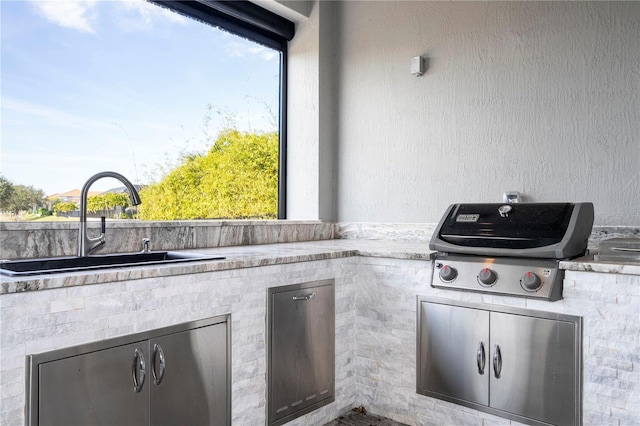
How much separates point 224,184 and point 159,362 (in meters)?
1.69

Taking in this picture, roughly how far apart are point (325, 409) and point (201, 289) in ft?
3.61

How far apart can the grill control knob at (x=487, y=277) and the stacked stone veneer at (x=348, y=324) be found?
→ 0.30ft

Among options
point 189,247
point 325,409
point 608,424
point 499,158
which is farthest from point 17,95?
point 608,424

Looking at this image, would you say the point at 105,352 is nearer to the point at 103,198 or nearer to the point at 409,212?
the point at 103,198

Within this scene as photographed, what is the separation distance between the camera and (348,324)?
269 cm

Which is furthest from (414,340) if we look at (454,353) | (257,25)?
(257,25)

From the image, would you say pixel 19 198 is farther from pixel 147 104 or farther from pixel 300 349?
pixel 300 349

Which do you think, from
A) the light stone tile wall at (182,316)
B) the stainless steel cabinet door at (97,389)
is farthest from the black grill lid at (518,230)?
the stainless steel cabinet door at (97,389)

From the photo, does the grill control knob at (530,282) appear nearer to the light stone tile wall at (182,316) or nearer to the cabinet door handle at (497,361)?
the cabinet door handle at (497,361)

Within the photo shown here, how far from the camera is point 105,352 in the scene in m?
1.60

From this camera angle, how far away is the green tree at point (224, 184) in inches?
115

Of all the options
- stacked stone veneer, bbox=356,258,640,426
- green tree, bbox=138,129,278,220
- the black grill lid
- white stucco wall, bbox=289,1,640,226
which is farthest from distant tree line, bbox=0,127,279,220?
the black grill lid

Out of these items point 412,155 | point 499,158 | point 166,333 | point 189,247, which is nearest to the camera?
point 166,333

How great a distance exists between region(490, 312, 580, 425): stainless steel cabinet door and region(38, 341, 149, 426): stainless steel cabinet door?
1.56 meters
